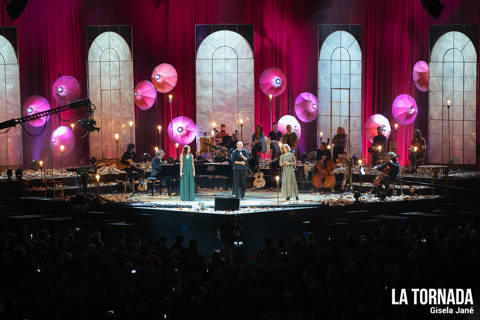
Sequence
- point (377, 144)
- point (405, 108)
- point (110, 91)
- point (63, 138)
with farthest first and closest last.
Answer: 1. point (110, 91)
2. point (377, 144)
3. point (405, 108)
4. point (63, 138)

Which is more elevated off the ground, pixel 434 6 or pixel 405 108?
pixel 434 6

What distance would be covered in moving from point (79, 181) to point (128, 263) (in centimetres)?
733

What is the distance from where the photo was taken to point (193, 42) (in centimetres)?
1792

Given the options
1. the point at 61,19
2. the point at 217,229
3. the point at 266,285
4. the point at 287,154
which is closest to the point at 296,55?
the point at 287,154

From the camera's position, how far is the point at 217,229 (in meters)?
11.2

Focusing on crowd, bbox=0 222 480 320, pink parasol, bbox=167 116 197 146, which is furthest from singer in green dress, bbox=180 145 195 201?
crowd, bbox=0 222 480 320

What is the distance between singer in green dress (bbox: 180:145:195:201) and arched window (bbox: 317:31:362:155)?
6.02 metres

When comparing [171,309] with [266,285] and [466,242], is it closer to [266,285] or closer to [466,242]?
[266,285]

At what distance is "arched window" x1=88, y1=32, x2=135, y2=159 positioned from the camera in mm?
17984

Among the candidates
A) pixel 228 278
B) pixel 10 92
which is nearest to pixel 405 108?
pixel 228 278

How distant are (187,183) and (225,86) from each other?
565 cm

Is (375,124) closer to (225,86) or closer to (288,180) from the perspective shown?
(288,180)

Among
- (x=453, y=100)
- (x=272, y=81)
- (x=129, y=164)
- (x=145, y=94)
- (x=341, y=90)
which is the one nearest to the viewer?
(x=129, y=164)

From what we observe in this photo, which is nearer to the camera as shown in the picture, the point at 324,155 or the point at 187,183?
the point at 187,183
